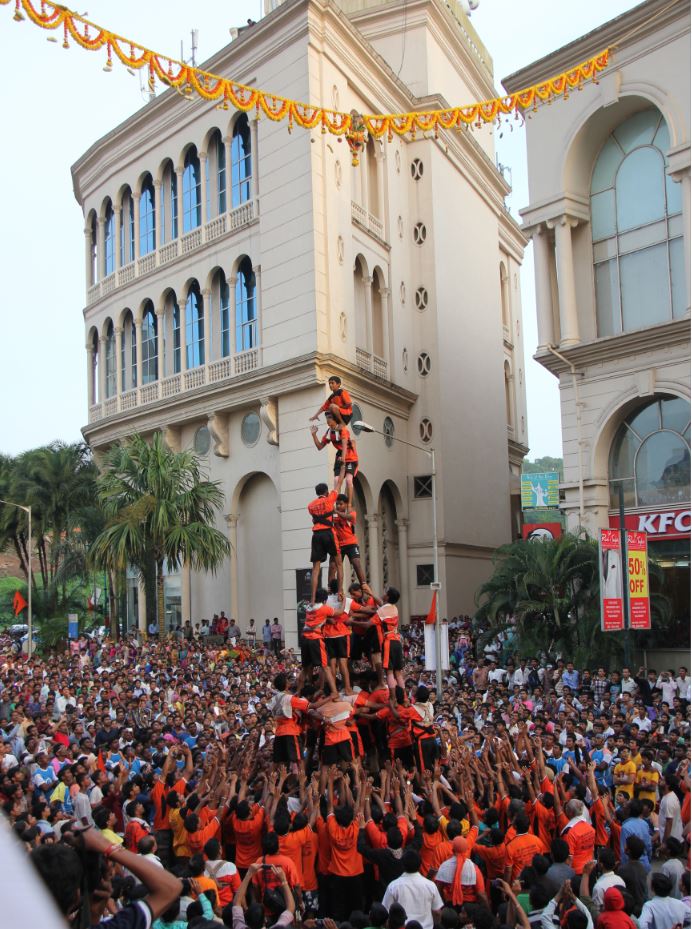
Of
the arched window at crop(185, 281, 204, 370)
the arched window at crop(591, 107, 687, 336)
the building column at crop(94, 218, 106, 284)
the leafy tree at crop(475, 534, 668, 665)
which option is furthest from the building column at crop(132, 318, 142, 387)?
the leafy tree at crop(475, 534, 668, 665)

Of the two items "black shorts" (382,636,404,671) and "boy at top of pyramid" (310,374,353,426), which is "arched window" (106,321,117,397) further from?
"black shorts" (382,636,404,671)

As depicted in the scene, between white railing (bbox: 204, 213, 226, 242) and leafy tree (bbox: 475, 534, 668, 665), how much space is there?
17163 millimetres

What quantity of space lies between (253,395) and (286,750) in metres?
21.8

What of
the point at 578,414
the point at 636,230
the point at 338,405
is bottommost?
the point at 338,405

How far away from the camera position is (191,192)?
3784 centimetres

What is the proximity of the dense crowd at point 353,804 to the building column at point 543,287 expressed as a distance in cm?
1369

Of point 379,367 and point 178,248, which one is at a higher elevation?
point 178,248

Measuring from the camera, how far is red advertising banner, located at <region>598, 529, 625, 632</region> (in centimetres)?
2164

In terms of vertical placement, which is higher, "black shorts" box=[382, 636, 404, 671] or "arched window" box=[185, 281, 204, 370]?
"arched window" box=[185, 281, 204, 370]

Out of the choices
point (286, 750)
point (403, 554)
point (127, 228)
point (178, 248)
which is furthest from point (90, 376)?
point (286, 750)

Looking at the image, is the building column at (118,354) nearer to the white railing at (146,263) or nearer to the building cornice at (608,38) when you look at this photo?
the white railing at (146,263)

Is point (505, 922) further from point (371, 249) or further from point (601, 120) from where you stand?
point (371, 249)

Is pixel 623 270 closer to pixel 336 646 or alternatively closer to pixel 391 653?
pixel 391 653

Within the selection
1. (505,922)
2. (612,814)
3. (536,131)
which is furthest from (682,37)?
(505,922)
